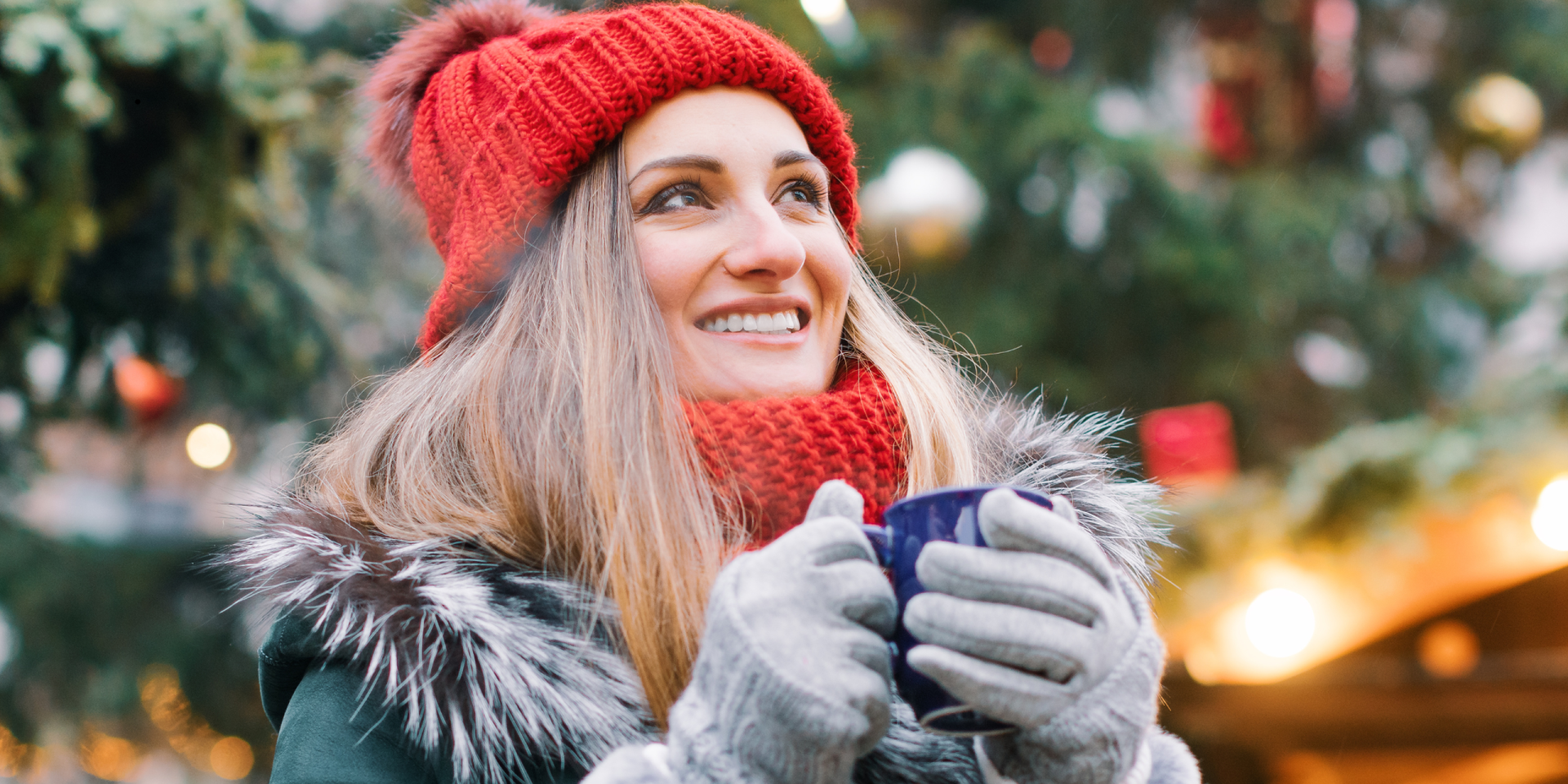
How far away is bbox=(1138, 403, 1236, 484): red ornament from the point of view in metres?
3.70

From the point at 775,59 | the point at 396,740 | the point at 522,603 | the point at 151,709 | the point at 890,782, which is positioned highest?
the point at 775,59

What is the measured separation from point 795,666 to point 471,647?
437 mm

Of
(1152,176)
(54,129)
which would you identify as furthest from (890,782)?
(1152,176)

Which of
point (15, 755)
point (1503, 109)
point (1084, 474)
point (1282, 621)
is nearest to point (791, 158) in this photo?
point (1084, 474)

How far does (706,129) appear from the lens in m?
1.41

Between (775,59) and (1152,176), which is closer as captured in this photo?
(775,59)

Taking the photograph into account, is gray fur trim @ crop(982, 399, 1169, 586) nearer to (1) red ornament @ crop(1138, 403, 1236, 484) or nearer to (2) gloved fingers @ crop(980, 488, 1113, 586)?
(2) gloved fingers @ crop(980, 488, 1113, 586)

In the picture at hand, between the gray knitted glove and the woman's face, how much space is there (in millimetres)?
542

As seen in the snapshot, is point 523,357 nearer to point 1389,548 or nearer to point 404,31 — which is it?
point 404,31

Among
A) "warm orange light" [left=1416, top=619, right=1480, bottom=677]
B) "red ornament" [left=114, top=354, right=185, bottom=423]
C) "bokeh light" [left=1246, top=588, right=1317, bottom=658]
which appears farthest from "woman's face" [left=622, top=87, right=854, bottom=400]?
"warm orange light" [left=1416, top=619, right=1480, bottom=677]

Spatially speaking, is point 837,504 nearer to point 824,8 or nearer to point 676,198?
point 676,198

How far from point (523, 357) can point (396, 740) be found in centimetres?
49

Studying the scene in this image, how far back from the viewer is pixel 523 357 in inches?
54.6

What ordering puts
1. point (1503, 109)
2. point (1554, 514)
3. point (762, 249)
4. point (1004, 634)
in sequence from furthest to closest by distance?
point (1503, 109)
point (1554, 514)
point (762, 249)
point (1004, 634)
